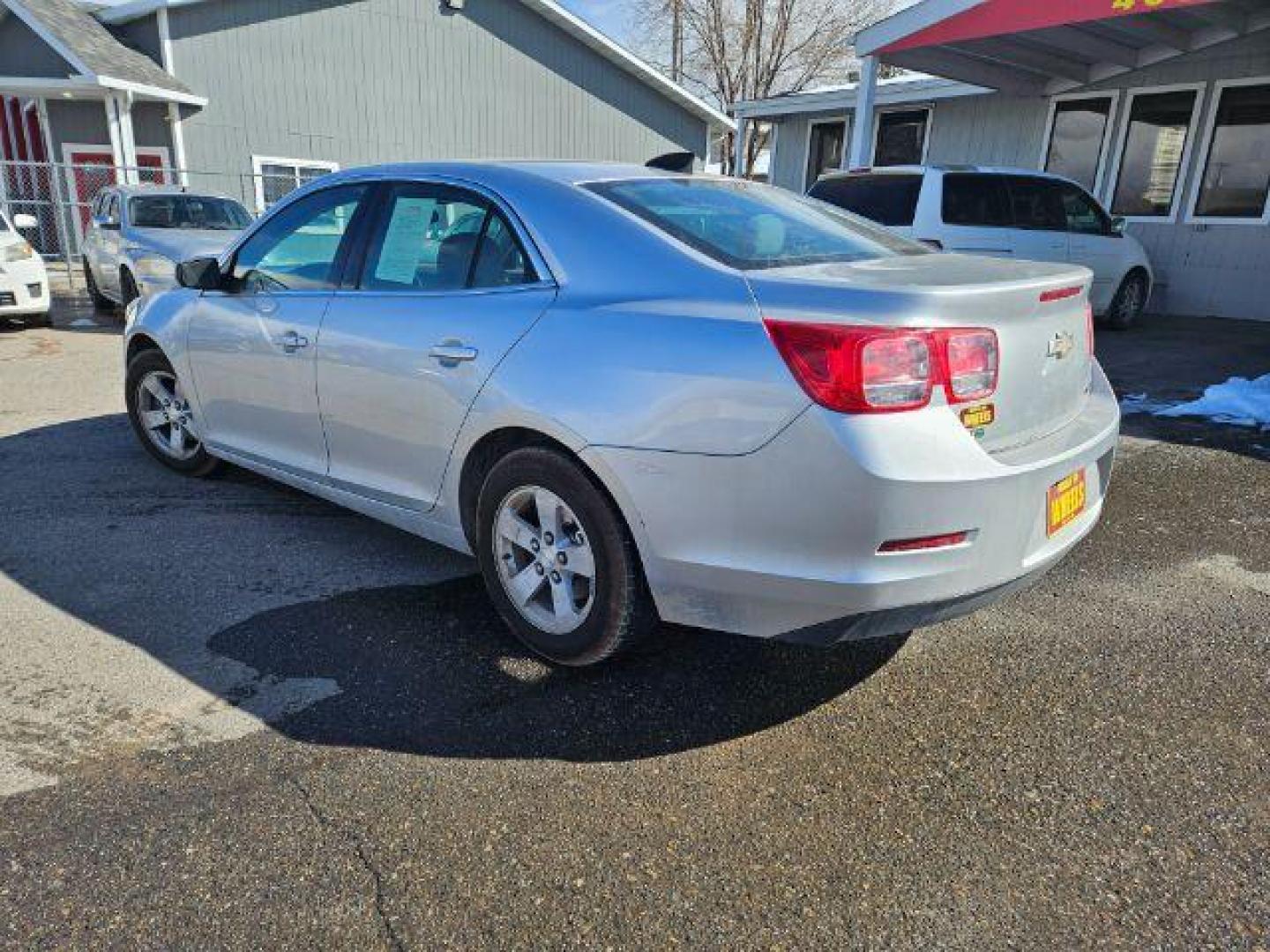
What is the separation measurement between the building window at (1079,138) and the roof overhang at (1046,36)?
37 centimetres

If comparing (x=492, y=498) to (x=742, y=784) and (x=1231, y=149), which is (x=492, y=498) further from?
(x=1231, y=149)

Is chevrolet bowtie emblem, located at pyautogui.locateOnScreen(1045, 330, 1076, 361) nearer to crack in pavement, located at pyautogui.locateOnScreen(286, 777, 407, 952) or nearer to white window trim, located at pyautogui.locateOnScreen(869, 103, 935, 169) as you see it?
crack in pavement, located at pyautogui.locateOnScreen(286, 777, 407, 952)

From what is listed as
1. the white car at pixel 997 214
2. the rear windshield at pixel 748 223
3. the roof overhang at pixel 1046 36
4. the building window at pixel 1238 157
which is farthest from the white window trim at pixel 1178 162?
the rear windshield at pixel 748 223

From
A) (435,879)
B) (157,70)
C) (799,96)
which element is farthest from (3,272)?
(799,96)

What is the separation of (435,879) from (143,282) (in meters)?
10.1

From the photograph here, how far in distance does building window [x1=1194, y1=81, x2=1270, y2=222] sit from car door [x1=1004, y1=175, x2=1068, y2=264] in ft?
9.60

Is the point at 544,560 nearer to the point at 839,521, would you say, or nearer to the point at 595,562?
the point at 595,562

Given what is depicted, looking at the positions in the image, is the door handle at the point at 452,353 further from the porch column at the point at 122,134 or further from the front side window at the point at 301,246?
the porch column at the point at 122,134

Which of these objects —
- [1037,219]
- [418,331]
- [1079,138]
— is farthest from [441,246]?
[1079,138]

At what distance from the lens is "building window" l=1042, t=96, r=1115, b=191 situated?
12.7m

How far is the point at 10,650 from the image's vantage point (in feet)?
10.2

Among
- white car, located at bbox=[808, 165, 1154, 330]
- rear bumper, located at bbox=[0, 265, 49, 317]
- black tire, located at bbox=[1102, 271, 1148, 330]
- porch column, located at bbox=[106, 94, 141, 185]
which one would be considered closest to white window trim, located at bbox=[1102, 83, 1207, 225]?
black tire, located at bbox=[1102, 271, 1148, 330]

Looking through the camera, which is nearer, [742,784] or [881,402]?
[881,402]

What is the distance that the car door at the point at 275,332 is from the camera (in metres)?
3.75
